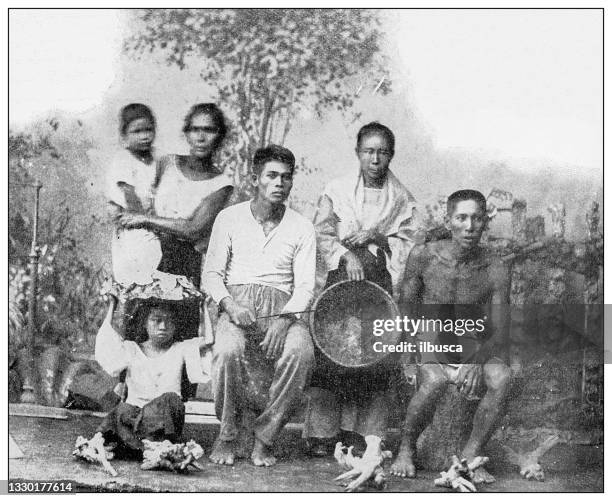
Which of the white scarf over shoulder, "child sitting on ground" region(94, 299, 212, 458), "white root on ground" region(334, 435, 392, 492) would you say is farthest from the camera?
the white scarf over shoulder

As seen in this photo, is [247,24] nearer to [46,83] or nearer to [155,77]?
[155,77]

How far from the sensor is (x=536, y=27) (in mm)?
6488

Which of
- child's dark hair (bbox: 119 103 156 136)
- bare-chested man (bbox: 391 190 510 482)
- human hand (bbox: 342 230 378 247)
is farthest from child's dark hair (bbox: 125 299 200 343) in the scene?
bare-chested man (bbox: 391 190 510 482)

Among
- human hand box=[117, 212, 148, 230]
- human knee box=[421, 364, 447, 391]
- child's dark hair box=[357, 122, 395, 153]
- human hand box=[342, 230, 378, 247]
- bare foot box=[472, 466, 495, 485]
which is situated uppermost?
child's dark hair box=[357, 122, 395, 153]

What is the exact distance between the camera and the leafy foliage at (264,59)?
6.42 meters

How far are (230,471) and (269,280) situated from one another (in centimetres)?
145

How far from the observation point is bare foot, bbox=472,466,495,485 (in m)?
6.29

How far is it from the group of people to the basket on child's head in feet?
0.23

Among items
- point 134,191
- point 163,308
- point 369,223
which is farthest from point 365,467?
point 134,191

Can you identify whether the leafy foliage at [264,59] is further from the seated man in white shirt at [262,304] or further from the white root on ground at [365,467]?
the white root on ground at [365,467]

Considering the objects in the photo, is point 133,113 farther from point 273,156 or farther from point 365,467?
point 365,467

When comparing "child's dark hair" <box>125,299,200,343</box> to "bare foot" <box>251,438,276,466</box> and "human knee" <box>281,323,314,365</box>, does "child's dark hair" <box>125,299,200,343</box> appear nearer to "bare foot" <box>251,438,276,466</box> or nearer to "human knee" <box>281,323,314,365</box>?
"human knee" <box>281,323,314,365</box>

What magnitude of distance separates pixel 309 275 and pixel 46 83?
2499 mm

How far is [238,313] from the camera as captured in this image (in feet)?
20.7
